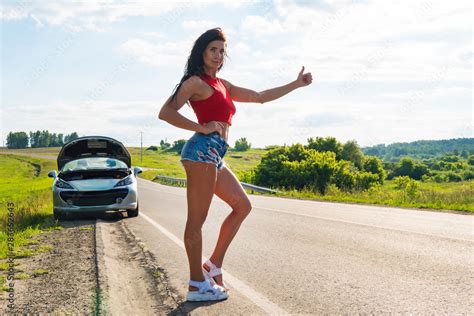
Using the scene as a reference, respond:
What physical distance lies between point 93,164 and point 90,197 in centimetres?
103

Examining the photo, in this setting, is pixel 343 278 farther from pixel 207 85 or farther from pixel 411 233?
pixel 411 233

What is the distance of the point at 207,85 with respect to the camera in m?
4.09

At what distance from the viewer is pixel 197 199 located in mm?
4246

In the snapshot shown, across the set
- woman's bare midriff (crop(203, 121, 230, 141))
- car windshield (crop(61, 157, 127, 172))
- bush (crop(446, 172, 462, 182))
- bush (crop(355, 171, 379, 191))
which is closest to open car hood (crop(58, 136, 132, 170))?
car windshield (crop(61, 157, 127, 172))

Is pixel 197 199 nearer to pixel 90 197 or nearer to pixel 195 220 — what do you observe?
pixel 195 220

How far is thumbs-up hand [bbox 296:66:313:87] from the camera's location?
192 inches

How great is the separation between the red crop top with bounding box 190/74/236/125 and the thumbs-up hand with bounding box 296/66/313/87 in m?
0.96

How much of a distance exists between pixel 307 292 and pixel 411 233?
14.1ft

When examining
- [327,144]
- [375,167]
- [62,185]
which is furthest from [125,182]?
[375,167]

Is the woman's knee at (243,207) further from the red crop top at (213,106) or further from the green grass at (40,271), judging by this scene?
the green grass at (40,271)

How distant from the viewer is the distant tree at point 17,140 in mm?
191625

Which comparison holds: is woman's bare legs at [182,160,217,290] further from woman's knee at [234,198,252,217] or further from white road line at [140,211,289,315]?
white road line at [140,211,289,315]

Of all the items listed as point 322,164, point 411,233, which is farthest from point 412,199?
point 322,164

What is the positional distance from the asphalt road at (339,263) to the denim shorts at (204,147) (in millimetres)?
1249
